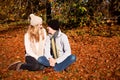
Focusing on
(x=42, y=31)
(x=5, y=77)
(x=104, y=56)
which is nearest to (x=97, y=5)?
(x=104, y=56)

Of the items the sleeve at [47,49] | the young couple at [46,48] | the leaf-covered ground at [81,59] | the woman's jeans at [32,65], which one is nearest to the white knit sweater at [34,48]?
the young couple at [46,48]

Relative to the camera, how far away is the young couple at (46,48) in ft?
26.3

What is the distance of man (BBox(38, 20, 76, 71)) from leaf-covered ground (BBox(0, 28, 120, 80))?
328 mm

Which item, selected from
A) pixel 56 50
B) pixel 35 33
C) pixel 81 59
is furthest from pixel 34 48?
pixel 81 59

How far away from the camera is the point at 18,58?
11.1 meters

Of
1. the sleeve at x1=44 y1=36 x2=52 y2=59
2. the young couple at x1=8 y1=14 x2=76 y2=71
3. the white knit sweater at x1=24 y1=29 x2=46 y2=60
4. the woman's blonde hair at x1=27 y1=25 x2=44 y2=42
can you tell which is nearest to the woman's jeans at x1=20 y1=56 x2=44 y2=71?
the young couple at x1=8 y1=14 x2=76 y2=71

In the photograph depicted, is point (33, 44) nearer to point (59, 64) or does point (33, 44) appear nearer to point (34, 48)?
point (34, 48)

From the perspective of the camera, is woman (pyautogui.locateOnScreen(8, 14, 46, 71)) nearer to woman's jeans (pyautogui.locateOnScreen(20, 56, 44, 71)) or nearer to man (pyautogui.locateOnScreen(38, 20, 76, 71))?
woman's jeans (pyautogui.locateOnScreen(20, 56, 44, 71))

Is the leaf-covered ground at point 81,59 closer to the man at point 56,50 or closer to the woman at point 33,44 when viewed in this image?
the woman at point 33,44

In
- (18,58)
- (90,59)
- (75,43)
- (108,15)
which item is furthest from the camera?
(108,15)

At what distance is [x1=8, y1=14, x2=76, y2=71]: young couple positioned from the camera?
801cm

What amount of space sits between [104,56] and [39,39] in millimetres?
3008

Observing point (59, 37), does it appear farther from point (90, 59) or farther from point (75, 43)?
point (75, 43)

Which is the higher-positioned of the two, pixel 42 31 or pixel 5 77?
pixel 42 31
